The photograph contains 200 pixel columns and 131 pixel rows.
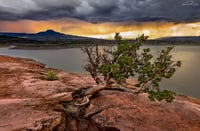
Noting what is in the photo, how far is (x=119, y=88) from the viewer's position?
18.3 metres

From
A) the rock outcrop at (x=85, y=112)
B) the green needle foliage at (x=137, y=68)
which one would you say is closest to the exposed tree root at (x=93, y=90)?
the rock outcrop at (x=85, y=112)

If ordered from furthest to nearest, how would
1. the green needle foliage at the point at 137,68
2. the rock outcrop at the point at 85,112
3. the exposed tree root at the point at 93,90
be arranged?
the green needle foliage at the point at 137,68, the exposed tree root at the point at 93,90, the rock outcrop at the point at 85,112

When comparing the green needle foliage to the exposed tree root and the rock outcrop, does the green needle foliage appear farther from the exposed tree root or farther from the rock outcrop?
the rock outcrop

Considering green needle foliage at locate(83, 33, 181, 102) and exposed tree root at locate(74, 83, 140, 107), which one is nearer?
exposed tree root at locate(74, 83, 140, 107)

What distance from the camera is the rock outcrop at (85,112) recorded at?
36.4 ft

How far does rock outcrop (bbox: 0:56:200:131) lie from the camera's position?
11091 millimetres

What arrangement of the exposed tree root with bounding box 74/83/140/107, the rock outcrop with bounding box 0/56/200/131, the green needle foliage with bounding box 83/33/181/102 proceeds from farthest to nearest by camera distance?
the green needle foliage with bounding box 83/33/181/102, the exposed tree root with bounding box 74/83/140/107, the rock outcrop with bounding box 0/56/200/131

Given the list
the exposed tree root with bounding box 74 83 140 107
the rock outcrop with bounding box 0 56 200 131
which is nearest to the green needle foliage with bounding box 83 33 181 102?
the exposed tree root with bounding box 74 83 140 107

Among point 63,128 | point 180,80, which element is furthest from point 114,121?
point 180,80

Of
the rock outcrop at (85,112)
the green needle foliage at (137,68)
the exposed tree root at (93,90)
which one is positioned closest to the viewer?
the rock outcrop at (85,112)

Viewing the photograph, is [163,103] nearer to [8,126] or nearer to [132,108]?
[132,108]

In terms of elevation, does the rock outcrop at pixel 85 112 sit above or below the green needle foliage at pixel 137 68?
below

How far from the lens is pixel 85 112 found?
14.2 meters

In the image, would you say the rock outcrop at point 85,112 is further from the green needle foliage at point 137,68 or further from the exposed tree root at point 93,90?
the green needle foliage at point 137,68
